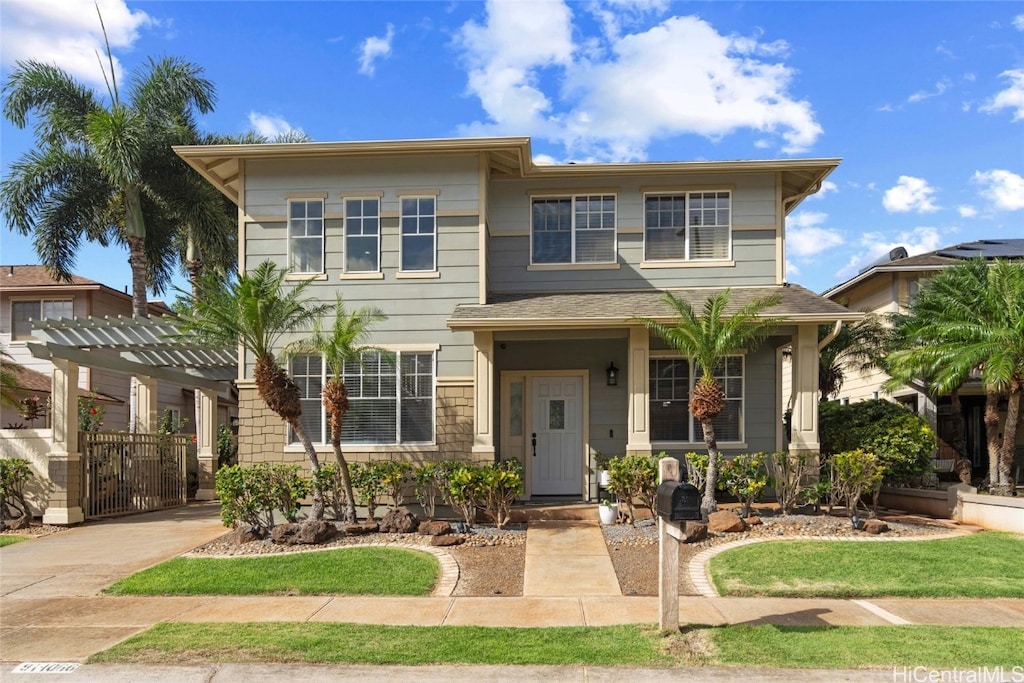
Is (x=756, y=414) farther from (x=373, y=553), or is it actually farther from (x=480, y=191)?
(x=373, y=553)

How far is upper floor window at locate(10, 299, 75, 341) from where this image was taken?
2255cm

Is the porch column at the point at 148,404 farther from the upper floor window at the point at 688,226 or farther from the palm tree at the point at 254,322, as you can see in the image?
the upper floor window at the point at 688,226

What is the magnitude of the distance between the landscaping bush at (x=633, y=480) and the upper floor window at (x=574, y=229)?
431cm

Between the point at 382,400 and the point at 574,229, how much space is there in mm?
4843

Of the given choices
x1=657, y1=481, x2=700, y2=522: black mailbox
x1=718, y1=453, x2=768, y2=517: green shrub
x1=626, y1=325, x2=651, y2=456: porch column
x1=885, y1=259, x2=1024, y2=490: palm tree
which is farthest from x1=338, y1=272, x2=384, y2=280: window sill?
x1=885, y1=259, x2=1024, y2=490: palm tree

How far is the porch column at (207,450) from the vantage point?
17656mm

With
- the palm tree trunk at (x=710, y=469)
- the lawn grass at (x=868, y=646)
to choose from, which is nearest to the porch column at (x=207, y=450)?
the palm tree trunk at (x=710, y=469)

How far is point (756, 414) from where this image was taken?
13.6 metres

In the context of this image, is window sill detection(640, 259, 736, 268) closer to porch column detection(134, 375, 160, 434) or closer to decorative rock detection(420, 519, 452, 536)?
decorative rock detection(420, 519, 452, 536)

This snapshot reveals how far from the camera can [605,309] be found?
12508 millimetres

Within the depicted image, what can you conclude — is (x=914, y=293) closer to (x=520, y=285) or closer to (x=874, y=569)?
(x=520, y=285)

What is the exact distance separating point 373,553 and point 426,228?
573 cm

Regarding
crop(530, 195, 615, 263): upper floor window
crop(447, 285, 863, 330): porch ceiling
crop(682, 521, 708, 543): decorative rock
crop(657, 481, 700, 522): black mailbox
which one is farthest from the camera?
crop(530, 195, 615, 263): upper floor window

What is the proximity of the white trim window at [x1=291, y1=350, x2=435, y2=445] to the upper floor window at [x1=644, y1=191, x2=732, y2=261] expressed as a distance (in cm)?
484
